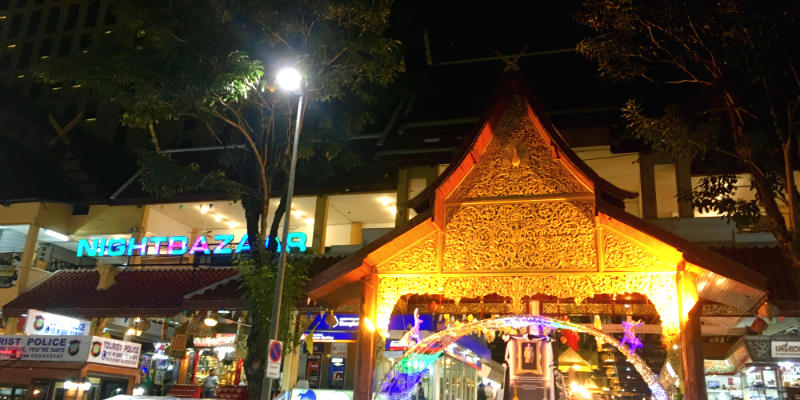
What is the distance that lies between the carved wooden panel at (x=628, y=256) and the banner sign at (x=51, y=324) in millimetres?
13597

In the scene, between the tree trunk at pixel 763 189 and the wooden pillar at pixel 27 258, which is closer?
the tree trunk at pixel 763 189

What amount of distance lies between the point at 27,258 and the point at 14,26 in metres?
27.2

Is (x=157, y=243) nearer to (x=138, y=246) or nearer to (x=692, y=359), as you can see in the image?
(x=138, y=246)

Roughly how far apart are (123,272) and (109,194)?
4.65 meters

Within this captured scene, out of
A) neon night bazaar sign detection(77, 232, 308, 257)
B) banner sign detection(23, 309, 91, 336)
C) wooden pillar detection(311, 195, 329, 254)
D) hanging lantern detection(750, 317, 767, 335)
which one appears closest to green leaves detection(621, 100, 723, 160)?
hanging lantern detection(750, 317, 767, 335)

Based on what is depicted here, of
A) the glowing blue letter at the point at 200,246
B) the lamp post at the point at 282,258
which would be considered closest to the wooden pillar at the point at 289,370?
the glowing blue letter at the point at 200,246

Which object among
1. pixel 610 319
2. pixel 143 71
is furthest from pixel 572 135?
pixel 143 71

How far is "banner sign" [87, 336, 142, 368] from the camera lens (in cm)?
1304

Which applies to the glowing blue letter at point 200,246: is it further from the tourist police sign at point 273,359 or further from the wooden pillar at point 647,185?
the wooden pillar at point 647,185

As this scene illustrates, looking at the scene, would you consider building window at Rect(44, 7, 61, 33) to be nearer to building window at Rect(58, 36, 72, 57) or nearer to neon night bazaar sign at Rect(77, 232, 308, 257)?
building window at Rect(58, 36, 72, 57)

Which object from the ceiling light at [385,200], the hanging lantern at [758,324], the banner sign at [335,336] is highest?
→ the ceiling light at [385,200]

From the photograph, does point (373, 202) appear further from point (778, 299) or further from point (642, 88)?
point (778, 299)

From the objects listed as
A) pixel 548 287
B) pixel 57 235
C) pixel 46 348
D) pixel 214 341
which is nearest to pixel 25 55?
pixel 57 235

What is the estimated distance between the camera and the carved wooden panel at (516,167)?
10539 mm
